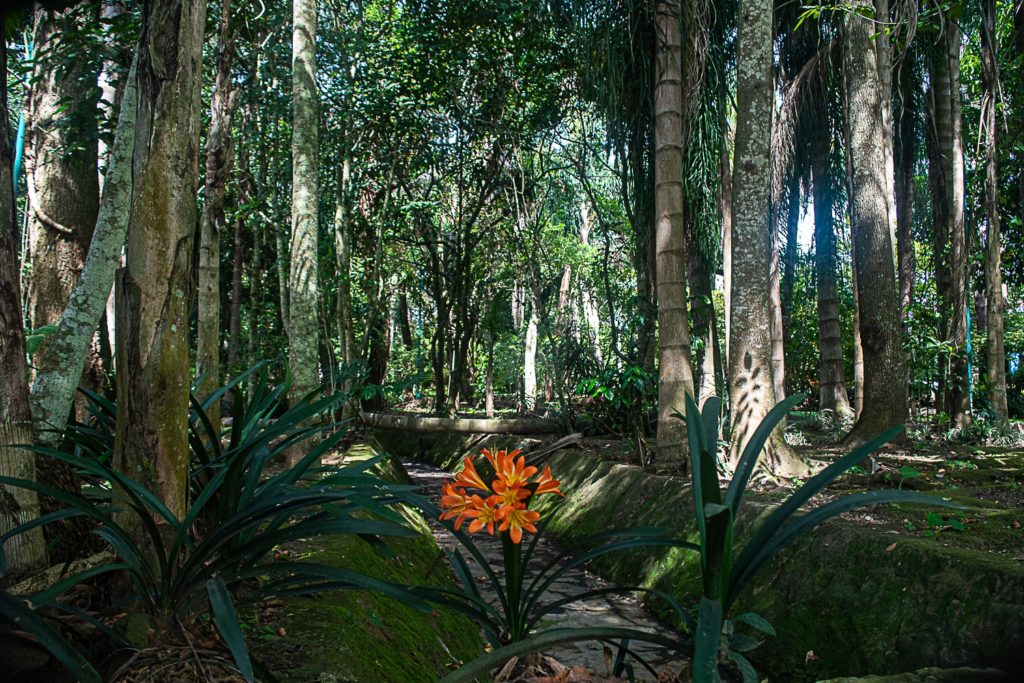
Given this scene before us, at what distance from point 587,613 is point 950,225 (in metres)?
7.52

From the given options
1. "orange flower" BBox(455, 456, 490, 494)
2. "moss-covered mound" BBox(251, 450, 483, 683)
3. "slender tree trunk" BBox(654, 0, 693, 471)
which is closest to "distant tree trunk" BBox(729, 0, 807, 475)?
"slender tree trunk" BBox(654, 0, 693, 471)

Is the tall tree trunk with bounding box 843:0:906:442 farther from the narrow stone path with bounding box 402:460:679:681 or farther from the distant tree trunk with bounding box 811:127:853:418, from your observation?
the distant tree trunk with bounding box 811:127:853:418

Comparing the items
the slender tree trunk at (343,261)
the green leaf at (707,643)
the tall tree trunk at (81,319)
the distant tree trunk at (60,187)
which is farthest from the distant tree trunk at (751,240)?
the slender tree trunk at (343,261)

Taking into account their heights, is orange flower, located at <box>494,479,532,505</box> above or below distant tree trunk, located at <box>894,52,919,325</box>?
below

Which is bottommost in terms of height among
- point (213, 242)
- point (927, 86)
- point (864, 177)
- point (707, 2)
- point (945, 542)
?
point (945, 542)

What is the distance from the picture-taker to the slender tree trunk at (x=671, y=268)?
601 centimetres

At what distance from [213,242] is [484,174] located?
696 centimetres

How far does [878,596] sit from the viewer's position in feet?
10.4

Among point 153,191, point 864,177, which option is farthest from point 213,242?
point 864,177

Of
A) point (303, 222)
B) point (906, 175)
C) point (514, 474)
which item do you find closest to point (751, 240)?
point (303, 222)

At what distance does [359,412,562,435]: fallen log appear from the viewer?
1027 cm

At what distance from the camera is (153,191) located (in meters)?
2.12

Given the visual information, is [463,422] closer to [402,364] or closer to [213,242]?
[213,242]

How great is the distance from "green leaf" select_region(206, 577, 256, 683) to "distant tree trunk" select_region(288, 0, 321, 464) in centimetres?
426
